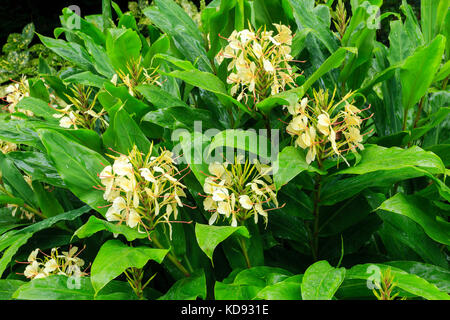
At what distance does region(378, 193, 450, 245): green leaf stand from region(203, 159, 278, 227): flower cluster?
0.23 meters

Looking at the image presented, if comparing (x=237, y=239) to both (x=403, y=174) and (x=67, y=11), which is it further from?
(x=67, y=11)

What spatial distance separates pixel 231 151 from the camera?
857 mm

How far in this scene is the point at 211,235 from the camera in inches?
29.6

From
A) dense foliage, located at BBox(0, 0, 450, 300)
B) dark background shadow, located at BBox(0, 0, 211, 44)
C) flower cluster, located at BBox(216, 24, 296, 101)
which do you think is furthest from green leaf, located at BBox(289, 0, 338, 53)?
dark background shadow, located at BBox(0, 0, 211, 44)

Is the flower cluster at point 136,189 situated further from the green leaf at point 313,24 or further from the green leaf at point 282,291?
the green leaf at point 313,24

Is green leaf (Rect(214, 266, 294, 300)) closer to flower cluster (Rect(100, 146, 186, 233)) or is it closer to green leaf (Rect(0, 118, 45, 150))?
flower cluster (Rect(100, 146, 186, 233))

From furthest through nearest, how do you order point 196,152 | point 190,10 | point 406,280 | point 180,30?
1. point 190,10
2. point 180,30
3. point 196,152
4. point 406,280

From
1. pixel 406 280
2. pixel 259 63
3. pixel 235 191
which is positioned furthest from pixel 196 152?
pixel 406 280

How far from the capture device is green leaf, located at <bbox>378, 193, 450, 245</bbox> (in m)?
0.82

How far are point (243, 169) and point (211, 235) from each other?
216 mm

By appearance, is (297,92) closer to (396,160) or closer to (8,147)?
(396,160)
